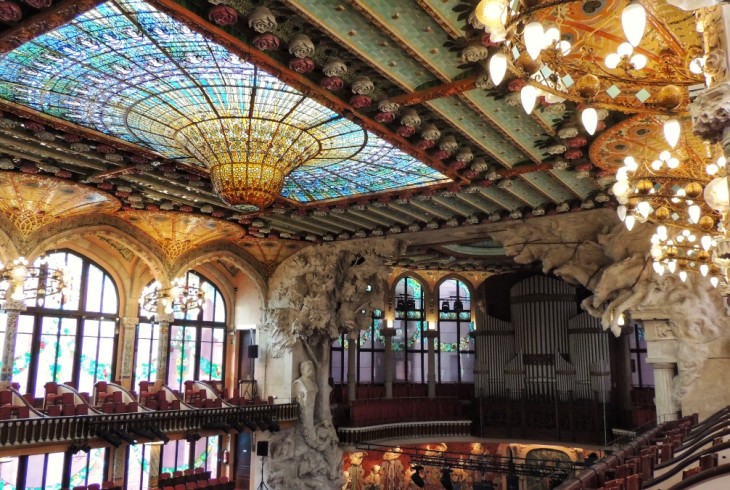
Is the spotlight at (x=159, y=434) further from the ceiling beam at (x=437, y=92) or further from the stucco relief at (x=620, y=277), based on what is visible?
the ceiling beam at (x=437, y=92)

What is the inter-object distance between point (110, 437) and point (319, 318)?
707 centimetres

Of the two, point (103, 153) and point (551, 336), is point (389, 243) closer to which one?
point (551, 336)

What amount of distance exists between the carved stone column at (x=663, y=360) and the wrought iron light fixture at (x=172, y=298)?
1226 centimetres

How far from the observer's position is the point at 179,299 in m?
18.8

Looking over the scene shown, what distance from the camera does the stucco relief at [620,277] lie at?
12867 millimetres

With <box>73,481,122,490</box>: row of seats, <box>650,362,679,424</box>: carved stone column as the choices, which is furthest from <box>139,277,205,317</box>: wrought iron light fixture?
<box>650,362,679,424</box>: carved stone column

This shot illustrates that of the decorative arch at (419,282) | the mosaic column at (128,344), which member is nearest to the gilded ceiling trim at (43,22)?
the mosaic column at (128,344)

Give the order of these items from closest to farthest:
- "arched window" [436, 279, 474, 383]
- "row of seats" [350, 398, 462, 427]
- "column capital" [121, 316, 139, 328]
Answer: "column capital" [121, 316, 139, 328] → "row of seats" [350, 398, 462, 427] → "arched window" [436, 279, 474, 383]

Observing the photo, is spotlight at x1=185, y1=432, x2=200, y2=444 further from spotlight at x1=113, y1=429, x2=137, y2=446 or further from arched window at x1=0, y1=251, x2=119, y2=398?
arched window at x1=0, y1=251, x2=119, y2=398

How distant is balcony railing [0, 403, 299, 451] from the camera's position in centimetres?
1306

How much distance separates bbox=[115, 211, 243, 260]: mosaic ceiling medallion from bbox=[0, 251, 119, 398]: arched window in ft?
8.38

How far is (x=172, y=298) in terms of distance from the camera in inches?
700

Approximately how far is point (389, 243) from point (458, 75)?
11029 mm

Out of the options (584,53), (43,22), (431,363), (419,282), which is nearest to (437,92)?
(584,53)
